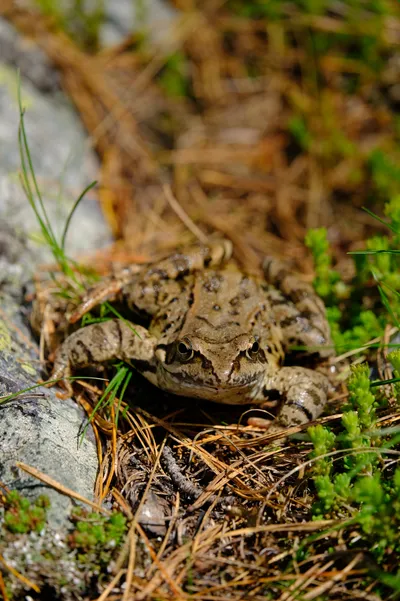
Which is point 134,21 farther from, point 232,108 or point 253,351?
point 253,351

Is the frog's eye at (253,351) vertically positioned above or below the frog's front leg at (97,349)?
below

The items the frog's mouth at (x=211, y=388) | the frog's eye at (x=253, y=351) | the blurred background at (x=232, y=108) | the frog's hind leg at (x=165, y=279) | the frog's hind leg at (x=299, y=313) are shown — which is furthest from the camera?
the blurred background at (x=232, y=108)

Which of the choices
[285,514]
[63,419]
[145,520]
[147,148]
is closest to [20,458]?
[63,419]

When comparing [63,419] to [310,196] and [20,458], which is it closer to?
[20,458]

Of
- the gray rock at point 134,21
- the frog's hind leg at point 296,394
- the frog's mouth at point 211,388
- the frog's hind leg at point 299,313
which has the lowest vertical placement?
the frog's hind leg at point 296,394

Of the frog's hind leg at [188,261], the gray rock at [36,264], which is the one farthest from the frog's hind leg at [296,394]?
the gray rock at [36,264]

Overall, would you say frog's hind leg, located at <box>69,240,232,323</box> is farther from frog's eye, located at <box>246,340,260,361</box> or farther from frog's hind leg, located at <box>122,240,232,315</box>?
frog's eye, located at <box>246,340,260,361</box>

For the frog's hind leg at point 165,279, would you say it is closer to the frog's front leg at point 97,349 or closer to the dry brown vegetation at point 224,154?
the frog's front leg at point 97,349
